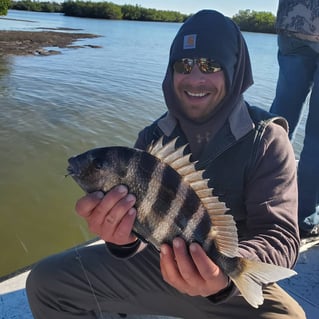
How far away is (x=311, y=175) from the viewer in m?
3.07

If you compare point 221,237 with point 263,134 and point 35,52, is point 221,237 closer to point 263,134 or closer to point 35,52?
point 263,134

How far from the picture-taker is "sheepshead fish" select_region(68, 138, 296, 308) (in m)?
1.56

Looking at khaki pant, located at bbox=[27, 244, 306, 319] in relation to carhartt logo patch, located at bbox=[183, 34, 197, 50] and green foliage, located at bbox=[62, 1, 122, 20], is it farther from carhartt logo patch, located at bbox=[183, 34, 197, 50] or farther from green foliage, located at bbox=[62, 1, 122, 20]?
green foliage, located at bbox=[62, 1, 122, 20]

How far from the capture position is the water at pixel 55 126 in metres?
4.31

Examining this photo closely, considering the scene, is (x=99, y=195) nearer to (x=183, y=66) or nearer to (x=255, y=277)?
(x=255, y=277)

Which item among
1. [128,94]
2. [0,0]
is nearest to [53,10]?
[0,0]

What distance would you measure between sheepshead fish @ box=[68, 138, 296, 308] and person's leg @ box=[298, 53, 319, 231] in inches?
65.7

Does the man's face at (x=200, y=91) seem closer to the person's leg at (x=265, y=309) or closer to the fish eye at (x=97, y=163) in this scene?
the fish eye at (x=97, y=163)

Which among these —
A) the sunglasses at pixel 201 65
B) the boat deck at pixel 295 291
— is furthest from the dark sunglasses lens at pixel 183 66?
the boat deck at pixel 295 291

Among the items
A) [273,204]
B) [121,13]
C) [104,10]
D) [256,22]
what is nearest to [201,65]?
[273,204]

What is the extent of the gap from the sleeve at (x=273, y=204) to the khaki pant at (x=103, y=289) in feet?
1.02

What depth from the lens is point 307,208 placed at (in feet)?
10.0

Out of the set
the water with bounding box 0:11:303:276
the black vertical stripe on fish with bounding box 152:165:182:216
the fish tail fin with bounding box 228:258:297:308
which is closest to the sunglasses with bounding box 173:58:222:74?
the black vertical stripe on fish with bounding box 152:165:182:216

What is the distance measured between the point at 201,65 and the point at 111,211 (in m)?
1.10
